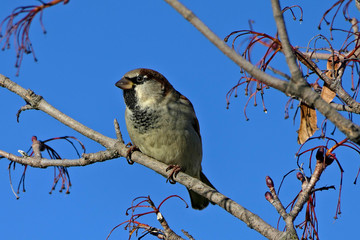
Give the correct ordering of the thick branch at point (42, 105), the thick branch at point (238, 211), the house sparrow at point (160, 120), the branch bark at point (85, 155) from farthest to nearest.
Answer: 1. the house sparrow at point (160, 120)
2. the thick branch at point (42, 105)
3. the branch bark at point (85, 155)
4. the thick branch at point (238, 211)

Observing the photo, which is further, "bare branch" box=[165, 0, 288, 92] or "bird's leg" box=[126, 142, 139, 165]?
"bird's leg" box=[126, 142, 139, 165]

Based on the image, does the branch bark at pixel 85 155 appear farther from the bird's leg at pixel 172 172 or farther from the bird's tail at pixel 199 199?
the bird's tail at pixel 199 199

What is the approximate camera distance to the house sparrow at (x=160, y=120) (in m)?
5.05

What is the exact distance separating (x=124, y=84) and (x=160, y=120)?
559 millimetres

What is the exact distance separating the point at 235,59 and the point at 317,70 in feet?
4.06

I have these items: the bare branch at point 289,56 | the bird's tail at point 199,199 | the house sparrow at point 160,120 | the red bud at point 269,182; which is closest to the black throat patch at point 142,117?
the house sparrow at point 160,120

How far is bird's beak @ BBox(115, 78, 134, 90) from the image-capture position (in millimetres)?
5228

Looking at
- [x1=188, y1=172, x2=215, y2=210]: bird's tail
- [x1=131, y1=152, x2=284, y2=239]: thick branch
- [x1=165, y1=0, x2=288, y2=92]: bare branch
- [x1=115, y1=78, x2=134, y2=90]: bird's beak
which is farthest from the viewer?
[x1=188, y1=172, x2=215, y2=210]: bird's tail

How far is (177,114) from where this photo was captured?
16.8 feet

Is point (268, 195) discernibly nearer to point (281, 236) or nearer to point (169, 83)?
point (281, 236)

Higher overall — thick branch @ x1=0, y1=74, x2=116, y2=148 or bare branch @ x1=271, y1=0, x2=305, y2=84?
thick branch @ x1=0, y1=74, x2=116, y2=148

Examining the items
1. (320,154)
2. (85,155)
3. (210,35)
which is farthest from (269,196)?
(85,155)

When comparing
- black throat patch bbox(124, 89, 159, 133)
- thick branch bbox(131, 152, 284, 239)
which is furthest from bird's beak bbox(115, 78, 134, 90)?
thick branch bbox(131, 152, 284, 239)

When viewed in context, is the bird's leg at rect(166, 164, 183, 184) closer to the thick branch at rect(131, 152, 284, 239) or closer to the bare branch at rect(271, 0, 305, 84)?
the thick branch at rect(131, 152, 284, 239)
